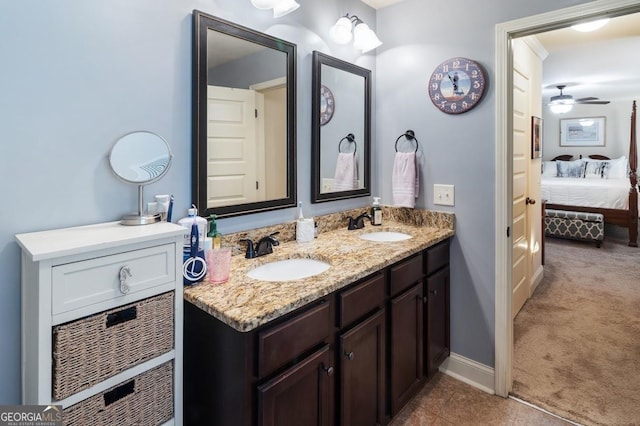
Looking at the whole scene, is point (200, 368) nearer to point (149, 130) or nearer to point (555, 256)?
point (149, 130)

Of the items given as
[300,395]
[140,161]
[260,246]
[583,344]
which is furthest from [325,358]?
[583,344]

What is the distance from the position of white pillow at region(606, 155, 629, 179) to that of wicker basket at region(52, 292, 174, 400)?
861 cm

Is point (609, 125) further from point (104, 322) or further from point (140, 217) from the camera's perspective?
point (104, 322)

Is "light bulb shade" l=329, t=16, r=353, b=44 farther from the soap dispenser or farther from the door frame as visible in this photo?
the soap dispenser

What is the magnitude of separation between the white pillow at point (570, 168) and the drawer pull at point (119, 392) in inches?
340

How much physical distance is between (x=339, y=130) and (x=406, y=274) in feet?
3.21

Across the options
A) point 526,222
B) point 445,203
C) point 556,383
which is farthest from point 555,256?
point 445,203

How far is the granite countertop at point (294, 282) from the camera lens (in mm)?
1064

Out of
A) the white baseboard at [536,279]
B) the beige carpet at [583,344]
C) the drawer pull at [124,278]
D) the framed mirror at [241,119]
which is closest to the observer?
the drawer pull at [124,278]

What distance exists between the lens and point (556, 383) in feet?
6.96

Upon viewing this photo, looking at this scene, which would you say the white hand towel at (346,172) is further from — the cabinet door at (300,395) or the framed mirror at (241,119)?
the cabinet door at (300,395)

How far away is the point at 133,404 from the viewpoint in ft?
3.42

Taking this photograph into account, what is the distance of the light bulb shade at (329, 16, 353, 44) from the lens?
2.04 metres

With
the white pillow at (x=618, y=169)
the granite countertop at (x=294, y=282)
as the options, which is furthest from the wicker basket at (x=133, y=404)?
the white pillow at (x=618, y=169)
